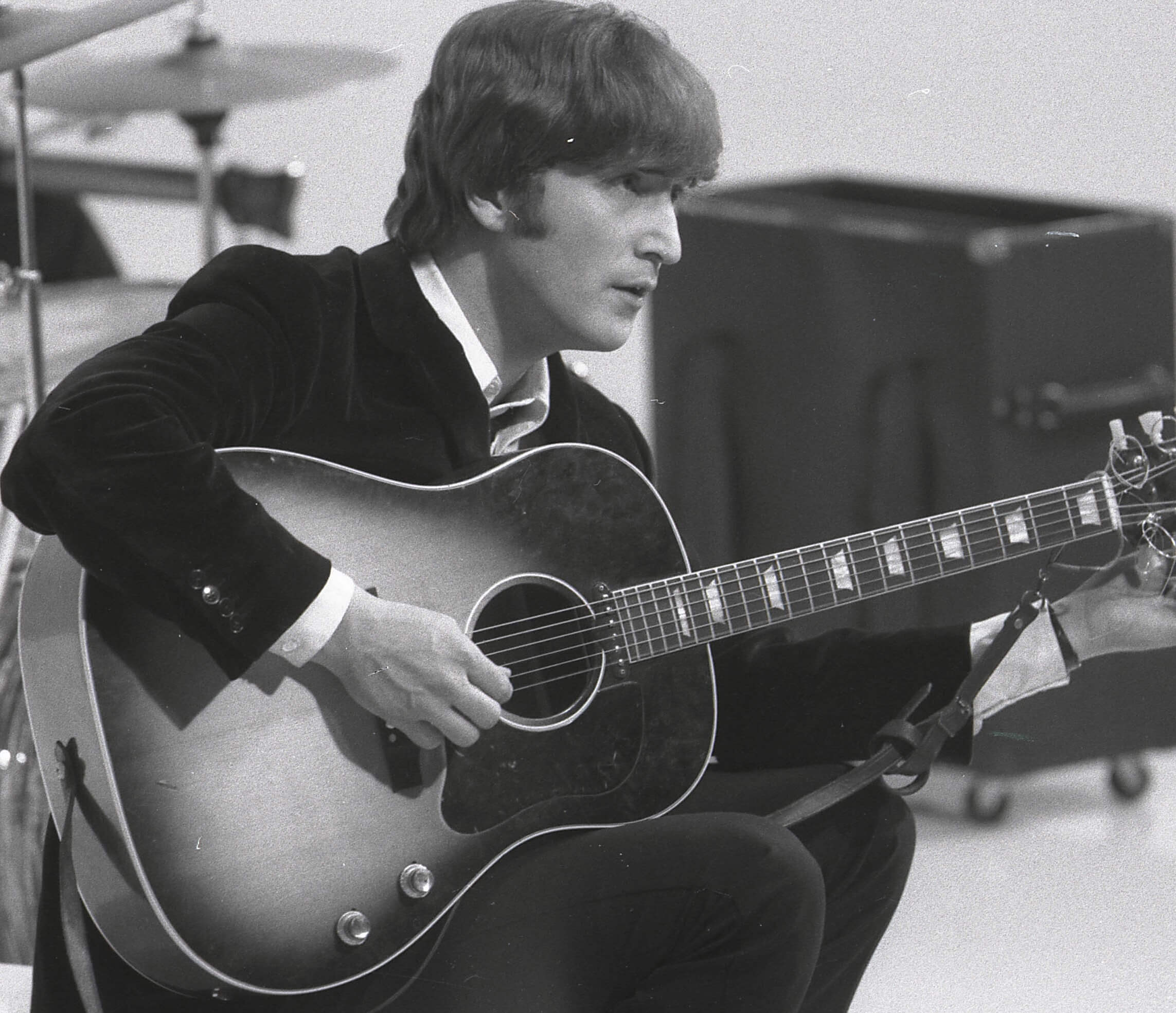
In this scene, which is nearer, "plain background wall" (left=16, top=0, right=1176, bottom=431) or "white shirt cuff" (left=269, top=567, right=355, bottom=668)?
"white shirt cuff" (left=269, top=567, right=355, bottom=668)

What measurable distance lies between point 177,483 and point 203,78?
126 centimetres

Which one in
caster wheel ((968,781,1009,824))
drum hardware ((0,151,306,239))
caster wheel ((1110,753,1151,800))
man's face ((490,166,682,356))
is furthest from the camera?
drum hardware ((0,151,306,239))

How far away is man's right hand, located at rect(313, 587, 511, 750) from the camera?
47.4 inches

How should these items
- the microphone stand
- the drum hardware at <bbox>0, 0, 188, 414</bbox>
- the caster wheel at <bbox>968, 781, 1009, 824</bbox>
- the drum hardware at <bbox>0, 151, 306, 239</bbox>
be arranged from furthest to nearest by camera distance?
the drum hardware at <bbox>0, 151, 306, 239</bbox>
the caster wheel at <bbox>968, 781, 1009, 824</bbox>
the microphone stand
the drum hardware at <bbox>0, 0, 188, 414</bbox>

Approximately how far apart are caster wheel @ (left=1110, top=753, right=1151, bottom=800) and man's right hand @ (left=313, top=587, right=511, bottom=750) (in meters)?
1.24

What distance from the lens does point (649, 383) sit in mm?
1689

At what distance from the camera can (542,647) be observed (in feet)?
4.24

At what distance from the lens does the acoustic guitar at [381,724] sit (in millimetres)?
1178

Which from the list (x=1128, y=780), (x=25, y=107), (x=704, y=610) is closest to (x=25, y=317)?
(x=25, y=107)

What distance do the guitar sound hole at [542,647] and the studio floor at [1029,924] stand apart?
21cm

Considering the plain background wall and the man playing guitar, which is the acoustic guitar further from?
the plain background wall

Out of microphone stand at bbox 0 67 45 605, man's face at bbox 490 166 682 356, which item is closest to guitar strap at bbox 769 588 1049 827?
man's face at bbox 490 166 682 356

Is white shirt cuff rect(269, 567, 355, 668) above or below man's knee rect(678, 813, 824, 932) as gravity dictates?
above

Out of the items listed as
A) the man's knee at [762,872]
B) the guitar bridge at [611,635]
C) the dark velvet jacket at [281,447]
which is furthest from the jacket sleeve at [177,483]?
the man's knee at [762,872]
